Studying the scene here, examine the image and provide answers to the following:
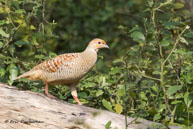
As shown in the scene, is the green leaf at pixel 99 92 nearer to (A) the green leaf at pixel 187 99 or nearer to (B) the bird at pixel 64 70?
(B) the bird at pixel 64 70

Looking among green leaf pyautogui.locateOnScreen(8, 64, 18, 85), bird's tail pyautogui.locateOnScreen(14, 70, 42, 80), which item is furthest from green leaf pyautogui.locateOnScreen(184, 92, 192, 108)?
green leaf pyautogui.locateOnScreen(8, 64, 18, 85)

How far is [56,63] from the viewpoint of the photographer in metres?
6.70

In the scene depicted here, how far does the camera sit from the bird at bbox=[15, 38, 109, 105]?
656 centimetres

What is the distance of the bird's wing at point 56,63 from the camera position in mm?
6645

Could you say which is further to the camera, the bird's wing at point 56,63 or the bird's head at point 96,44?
the bird's head at point 96,44

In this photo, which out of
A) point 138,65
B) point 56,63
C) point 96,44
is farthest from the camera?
point 96,44

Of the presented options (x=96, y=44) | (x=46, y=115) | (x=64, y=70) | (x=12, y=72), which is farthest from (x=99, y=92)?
(x=46, y=115)

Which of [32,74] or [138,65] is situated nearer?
[138,65]

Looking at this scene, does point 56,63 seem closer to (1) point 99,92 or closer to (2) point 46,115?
(1) point 99,92

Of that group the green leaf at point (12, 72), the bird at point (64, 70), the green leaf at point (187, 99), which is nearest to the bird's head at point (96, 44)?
the bird at point (64, 70)

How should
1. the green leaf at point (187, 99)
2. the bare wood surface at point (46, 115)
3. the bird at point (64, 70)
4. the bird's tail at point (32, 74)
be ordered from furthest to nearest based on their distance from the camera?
1. the bird's tail at point (32, 74)
2. the bird at point (64, 70)
3. the bare wood surface at point (46, 115)
4. the green leaf at point (187, 99)

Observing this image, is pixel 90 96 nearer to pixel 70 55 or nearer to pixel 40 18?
pixel 70 55

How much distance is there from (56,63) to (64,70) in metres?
0.19

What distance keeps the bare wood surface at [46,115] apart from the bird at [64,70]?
45.1 inches
